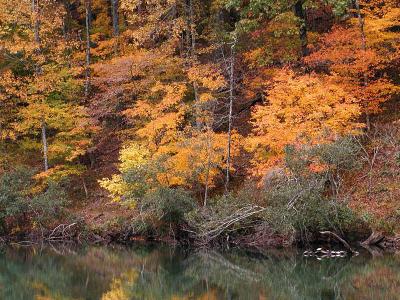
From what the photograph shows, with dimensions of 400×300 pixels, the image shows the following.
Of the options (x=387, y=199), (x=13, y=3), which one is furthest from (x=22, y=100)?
(x=387, y=199)

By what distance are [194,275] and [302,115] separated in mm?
7114

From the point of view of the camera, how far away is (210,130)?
22.9 metres

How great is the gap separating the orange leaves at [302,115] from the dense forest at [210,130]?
56 millimetres

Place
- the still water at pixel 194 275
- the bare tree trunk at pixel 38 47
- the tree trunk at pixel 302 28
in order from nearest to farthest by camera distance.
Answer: the still water at pixel 194 275
the tree trunk at pixel 302 28
the bare tree trunk at pixel 38 47

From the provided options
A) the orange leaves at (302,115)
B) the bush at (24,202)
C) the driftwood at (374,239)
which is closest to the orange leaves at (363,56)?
the orange leaves at (302,115)

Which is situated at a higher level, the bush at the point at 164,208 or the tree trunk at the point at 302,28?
the tree trunk at the point at 302,28

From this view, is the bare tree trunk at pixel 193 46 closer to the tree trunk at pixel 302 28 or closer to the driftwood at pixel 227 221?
the tree trunk at pixel 302 28

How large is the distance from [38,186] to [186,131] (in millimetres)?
7782

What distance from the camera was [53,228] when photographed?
1000 inches

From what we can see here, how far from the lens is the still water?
14.1m

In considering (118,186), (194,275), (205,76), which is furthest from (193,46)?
(194,275)

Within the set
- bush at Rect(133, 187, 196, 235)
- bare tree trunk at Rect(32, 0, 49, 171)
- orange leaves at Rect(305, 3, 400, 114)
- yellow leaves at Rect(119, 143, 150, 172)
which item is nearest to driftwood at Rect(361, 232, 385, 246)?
orange leaves at Rect(305, 3, 400, 114)

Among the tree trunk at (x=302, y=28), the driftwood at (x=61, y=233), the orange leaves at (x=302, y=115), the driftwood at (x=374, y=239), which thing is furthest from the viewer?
the tree trunk at (x=302, y=28)

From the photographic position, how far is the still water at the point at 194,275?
555 inches
